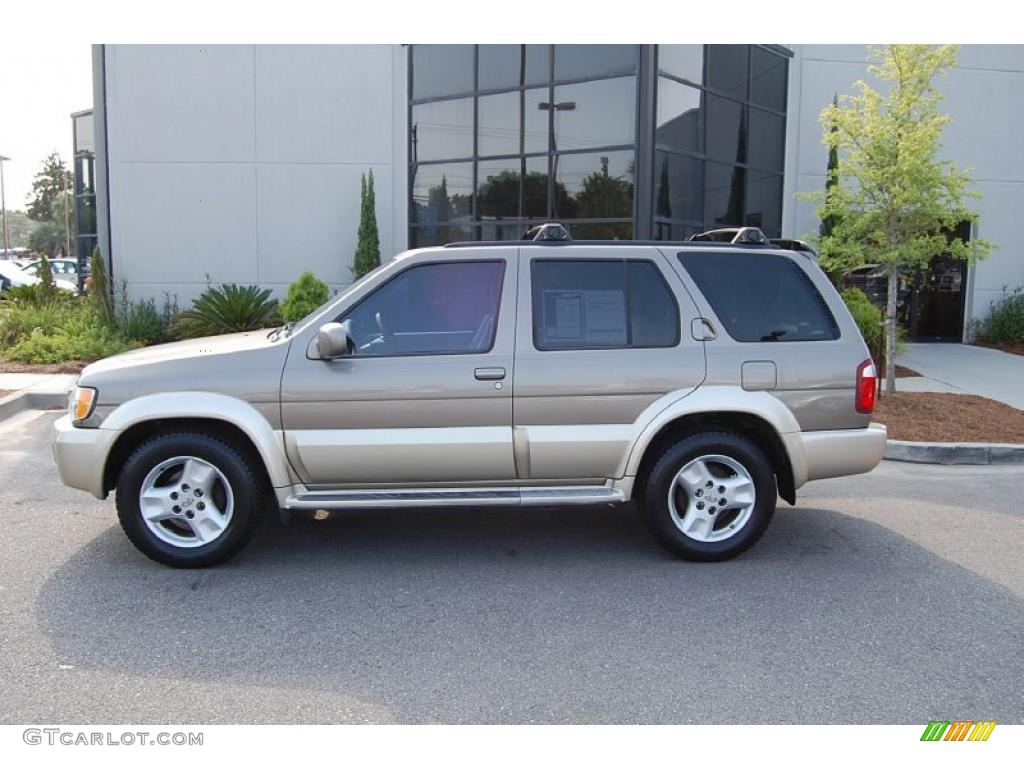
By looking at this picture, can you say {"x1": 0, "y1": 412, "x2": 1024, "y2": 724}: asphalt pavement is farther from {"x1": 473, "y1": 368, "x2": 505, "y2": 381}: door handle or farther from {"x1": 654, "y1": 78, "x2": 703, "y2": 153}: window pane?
{"x1": 654, "y1": 78, "x2": 703, "y2": 153}: window pane

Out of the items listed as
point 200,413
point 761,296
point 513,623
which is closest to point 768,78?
point 761,296

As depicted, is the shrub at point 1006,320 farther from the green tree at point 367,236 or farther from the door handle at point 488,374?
the door handle at point 488,374

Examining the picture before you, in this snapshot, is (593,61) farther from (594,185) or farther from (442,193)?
(442,193)

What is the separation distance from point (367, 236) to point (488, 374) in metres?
10.5

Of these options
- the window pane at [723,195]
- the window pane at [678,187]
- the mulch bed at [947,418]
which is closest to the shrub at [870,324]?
the mulch bed at [947,418]

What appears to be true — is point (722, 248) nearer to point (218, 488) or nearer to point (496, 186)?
point (218, 488)

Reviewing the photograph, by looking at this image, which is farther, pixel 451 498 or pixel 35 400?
pixel 35 400

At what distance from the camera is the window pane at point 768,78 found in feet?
49.5

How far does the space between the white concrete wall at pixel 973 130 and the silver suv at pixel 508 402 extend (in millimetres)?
11545

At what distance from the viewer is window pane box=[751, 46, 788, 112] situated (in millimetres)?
15086

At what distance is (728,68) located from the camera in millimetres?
14633

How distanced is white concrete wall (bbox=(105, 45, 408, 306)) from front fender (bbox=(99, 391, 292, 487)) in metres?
10.9

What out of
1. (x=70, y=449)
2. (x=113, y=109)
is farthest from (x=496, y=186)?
(x=70, y=449)
